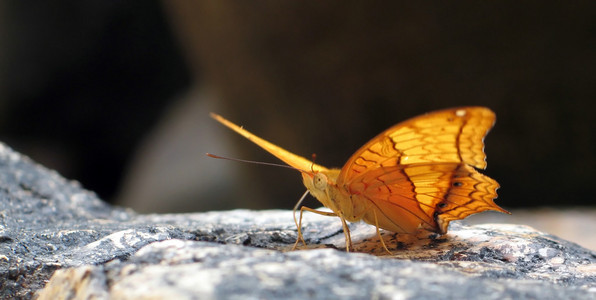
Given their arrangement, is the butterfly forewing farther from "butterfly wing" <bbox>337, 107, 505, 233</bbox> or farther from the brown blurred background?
the brown blurred background

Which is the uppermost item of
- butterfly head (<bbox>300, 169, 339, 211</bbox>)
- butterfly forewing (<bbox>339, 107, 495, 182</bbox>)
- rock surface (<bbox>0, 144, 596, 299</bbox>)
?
butterfly forewing (<bbox>339, 107, 495, 182</bbox>)

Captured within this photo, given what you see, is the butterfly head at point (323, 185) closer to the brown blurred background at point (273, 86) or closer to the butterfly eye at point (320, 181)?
the butterfly eye at point (320, 181)

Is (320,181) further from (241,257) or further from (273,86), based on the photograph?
(273,86)

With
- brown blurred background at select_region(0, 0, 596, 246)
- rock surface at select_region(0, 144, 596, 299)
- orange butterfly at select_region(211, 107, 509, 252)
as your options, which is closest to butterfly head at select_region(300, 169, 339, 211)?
orange butterfly at select_region(211, 107, 509, 252)

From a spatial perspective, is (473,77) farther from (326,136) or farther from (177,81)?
(177,81)

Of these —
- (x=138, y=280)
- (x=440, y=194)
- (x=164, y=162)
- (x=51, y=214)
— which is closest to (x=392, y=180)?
(x=440, y=194)

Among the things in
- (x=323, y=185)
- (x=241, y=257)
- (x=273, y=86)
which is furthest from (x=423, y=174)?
(x=273, y=86)
